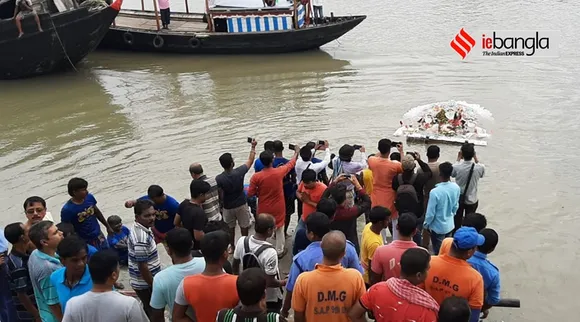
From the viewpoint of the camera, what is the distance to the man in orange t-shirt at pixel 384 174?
6129 mm

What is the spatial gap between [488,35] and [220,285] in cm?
1810

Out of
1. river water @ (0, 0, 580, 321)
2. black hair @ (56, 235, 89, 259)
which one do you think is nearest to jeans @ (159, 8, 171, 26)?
river water @ (0, 0, 580, 321)

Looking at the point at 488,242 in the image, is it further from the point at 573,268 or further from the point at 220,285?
the point at 573,268

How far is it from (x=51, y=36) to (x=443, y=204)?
44.7 ft

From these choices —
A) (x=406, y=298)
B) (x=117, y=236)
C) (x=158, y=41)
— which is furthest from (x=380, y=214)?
(x=158, y=41)

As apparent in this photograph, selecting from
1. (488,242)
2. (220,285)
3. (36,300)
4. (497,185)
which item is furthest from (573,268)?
(36,300)

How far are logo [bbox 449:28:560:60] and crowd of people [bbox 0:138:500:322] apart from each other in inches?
479

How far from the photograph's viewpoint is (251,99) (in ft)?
46.0

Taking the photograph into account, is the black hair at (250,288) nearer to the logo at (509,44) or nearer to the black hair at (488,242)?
the black hair at (488,242)

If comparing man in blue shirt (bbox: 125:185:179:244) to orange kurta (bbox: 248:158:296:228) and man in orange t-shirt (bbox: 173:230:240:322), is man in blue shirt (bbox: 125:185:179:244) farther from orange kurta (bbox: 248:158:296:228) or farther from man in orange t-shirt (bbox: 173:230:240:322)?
man in orange t-shirt (bbox: 173:230:240:322)

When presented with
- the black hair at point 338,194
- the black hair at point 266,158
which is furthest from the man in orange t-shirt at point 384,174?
the black hair at point 266,158

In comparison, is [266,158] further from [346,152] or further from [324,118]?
[324,118]

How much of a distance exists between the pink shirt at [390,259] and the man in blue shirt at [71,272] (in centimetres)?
221

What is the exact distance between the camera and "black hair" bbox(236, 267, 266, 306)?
3.22 m
